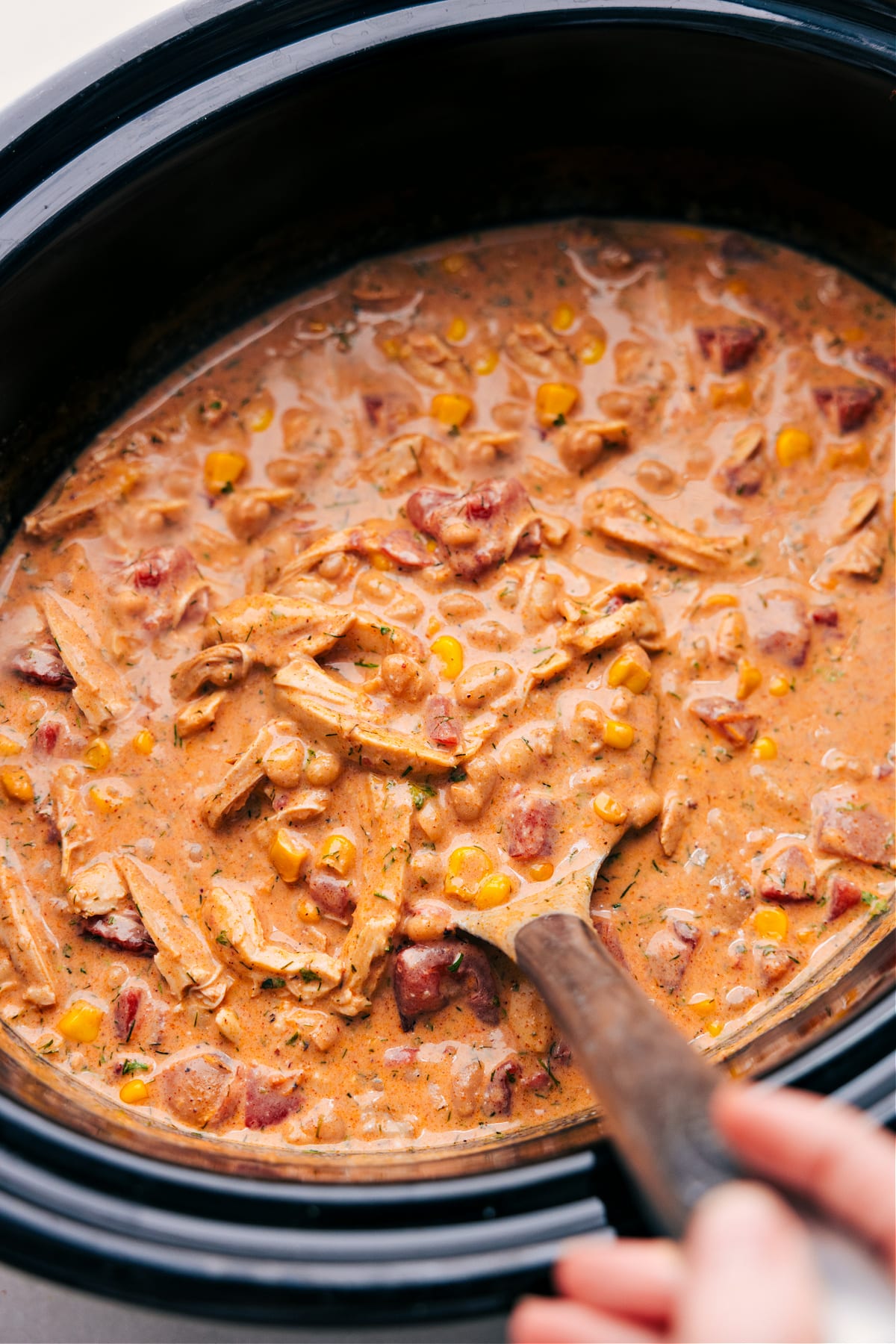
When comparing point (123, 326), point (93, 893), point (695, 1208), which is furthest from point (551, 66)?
point (695, 1208)

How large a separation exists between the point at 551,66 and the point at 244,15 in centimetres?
88

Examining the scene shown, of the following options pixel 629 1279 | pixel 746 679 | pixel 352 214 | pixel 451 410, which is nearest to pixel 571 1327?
pixel 629 1279

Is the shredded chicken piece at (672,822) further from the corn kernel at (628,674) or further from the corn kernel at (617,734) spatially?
the corn kernel at (628,674)

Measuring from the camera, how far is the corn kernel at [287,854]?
2.82m

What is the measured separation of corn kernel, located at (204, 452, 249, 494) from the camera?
3305mm

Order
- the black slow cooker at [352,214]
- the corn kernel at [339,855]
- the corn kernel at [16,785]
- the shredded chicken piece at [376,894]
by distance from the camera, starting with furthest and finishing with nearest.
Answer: the corn kernel at [16,785] < the corn kernel at [339,855] < the shredded chicken piece at [376,894] < the black slow cooker at [352,214]

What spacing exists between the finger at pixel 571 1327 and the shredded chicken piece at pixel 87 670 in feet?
6.14

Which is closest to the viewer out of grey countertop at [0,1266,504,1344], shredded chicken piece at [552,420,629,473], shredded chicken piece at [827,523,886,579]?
grey countertop at [0,1266,504,1344]

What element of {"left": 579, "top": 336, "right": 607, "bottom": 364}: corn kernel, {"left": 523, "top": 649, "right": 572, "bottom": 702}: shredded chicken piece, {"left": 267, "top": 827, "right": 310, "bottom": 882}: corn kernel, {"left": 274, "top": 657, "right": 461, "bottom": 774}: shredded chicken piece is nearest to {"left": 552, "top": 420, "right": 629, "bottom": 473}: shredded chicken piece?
{"left": 579, "top": 336, "right": 607, "bottom": 364}: corn kernel

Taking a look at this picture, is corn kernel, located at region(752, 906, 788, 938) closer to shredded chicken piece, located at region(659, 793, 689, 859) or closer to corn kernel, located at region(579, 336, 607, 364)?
shredded chicken piece, located at region(659, 793, 689, 859)

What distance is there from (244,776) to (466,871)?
25.4 inches

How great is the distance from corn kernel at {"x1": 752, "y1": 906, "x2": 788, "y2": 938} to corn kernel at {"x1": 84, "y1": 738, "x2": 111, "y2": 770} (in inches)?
72.4

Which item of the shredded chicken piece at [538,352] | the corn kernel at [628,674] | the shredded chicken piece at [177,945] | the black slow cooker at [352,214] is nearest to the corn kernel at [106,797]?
the shredded chicken piece at [177,945]

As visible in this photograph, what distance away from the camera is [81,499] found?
3.26 metres
